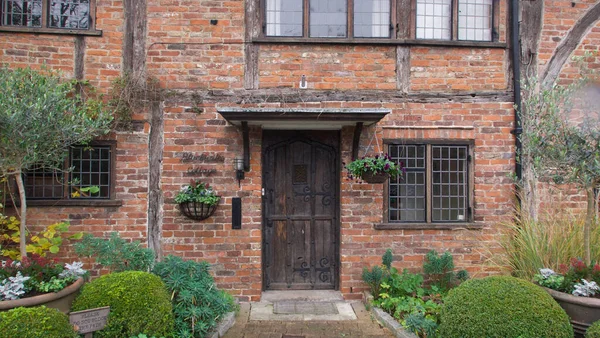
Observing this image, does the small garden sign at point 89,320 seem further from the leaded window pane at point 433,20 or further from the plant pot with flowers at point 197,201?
the leaded window pane at point 433,20

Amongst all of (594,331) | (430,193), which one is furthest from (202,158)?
(594,331)

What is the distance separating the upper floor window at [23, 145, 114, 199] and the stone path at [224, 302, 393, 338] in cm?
275

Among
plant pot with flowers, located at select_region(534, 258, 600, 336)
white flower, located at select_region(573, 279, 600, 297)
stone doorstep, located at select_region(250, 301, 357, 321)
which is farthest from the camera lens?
stone doorstep, located at select_region(250, 301, 357, 321)

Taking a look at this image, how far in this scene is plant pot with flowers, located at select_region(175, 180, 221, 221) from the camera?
5.93 metres

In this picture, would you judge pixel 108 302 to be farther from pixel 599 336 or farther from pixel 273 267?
pixel 599 336

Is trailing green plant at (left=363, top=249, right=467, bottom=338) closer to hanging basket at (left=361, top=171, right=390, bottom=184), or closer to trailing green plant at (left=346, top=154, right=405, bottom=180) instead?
hanging basket at (left=361, top=171, right=390, bottom=184)

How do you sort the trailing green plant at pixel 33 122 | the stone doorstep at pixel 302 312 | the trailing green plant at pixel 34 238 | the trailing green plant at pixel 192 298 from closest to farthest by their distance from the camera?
the trailing green plant at pixel 192 298 → the trailing green plant at pixel 33 122 → the stone doorstep at pixel 302 312 → the trailing green plant at pixel 34 238

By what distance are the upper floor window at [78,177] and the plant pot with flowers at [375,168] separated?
3542 millimetres

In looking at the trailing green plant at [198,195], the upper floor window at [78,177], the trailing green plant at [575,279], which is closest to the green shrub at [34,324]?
the trailing green plant at [198,195]

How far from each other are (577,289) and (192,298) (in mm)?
4047

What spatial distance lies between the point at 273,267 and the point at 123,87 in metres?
3.47

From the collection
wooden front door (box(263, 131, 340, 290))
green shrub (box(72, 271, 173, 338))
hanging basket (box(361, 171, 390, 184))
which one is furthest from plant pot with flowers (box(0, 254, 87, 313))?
hanging basket (box(361, 171, 390, 184))

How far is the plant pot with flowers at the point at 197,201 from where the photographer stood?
233 inches

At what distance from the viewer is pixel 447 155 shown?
6.48 m
